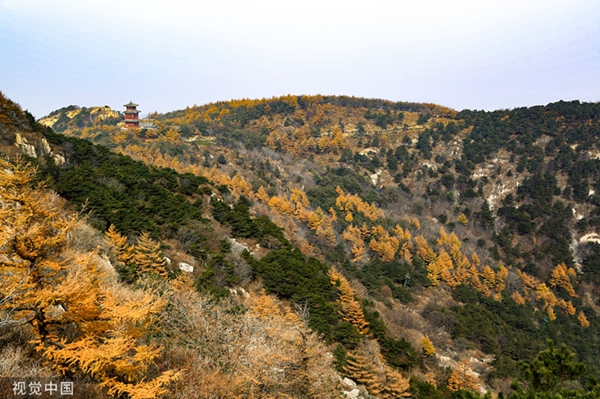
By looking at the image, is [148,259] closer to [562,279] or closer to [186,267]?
[186,267]

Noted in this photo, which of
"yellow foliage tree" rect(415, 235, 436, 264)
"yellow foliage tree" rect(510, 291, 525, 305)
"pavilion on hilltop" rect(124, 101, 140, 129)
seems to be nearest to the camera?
"yellow foliage tree" rect(510, 291, 525, 305)

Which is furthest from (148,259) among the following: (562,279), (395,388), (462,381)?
(562,279)

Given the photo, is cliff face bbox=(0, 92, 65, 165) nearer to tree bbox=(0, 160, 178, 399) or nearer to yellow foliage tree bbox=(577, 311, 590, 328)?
tree bbox=(0, 160, 178, 399)

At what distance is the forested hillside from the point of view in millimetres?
9039

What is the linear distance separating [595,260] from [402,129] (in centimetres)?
5959

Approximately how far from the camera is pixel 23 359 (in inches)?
257

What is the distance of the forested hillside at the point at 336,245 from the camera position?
904 centimetres

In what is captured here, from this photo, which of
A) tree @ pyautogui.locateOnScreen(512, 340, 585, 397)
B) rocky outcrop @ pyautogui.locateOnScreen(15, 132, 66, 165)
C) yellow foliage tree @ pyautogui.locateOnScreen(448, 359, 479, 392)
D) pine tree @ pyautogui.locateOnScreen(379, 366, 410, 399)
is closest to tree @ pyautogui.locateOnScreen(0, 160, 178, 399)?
tree @ pyautogui.locateOnScreen(512, 340, 585, 397)

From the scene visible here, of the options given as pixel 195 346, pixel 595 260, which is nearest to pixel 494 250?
pixel 595 260

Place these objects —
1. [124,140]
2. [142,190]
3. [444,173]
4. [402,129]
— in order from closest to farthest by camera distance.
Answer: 1. [142,190]
2. [124,140]
3. [444,173]
4. [402,129]

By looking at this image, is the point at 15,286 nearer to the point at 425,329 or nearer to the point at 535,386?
the point at 535,386

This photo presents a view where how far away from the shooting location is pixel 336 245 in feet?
160

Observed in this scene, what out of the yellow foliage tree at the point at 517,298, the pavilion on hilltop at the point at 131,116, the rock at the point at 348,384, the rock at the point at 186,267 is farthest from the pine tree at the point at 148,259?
the pavilion on hilltop at the point at 131,116

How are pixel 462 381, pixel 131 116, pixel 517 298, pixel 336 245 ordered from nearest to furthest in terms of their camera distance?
pixel 462 381
pixel 336 245
pixel 517 298
pixel 131 116
